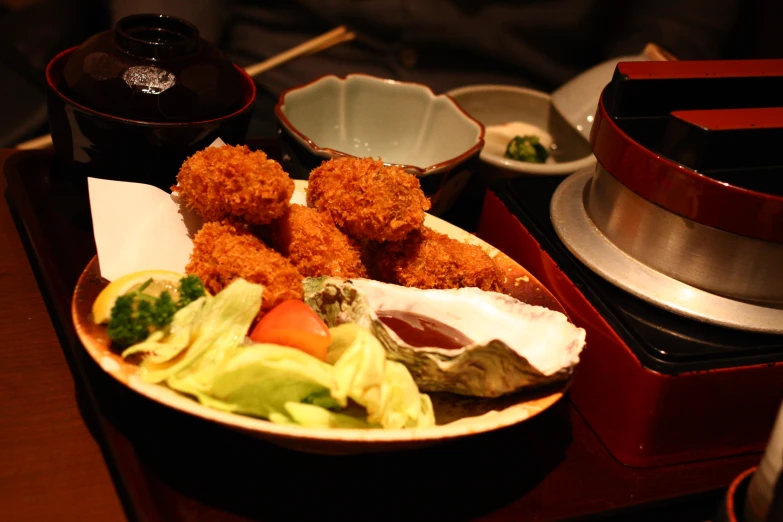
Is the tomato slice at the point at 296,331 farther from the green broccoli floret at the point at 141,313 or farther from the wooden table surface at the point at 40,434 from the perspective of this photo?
the wooden table surface at the point at 40,434

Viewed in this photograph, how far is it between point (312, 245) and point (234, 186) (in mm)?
187

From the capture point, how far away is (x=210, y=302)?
3.33 feet

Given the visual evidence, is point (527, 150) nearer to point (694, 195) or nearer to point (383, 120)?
point (383, 120)

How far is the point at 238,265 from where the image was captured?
1.11 meters

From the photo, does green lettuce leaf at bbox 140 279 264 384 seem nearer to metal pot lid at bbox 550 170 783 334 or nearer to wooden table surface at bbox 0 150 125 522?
wooden table surface at bbox 0 150 125 522

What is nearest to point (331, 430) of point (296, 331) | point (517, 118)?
point (296, 331)

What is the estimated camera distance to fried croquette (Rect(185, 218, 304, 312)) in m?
1.11

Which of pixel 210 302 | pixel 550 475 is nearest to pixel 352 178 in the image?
pixel 210 302

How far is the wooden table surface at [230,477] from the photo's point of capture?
3.07 ft

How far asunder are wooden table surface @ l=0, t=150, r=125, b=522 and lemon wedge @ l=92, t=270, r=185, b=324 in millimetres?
238

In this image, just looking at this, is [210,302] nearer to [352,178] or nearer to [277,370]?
[277,370]

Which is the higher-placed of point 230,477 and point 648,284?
point 648,284

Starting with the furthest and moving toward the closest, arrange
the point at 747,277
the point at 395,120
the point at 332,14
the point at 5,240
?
the point at 332,14
the point at 395,120
the point at 5,240
the point at 747,277

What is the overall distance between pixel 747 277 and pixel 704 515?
41cm
